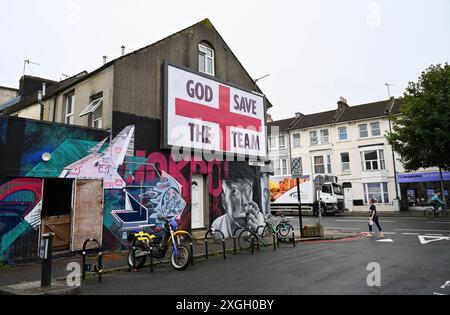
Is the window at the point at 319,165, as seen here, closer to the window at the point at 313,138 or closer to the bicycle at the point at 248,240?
the window at the point at 313,138

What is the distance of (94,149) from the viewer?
34.9ft

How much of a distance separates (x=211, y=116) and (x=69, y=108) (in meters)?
6.22

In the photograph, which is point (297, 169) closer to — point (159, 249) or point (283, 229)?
point (283, 229)

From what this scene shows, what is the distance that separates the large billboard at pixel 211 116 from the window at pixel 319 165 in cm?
2318

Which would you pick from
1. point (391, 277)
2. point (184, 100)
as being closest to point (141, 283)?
point (391, 277)

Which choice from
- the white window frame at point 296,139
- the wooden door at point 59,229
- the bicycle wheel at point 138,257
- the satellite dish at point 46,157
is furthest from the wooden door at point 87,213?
the white window frame at point 296,139

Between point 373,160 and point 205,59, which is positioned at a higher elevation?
point 205,59

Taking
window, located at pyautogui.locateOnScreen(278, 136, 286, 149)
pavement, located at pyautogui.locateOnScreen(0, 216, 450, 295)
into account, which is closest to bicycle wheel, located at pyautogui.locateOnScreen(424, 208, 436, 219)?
pavement, located at pyautogui.locateOnScreen(0, 216, 450, 295)

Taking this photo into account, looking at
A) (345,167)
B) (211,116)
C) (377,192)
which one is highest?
(211,116)

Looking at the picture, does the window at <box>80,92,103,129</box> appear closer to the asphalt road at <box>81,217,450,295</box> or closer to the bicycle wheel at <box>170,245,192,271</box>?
the bicycle wheel at <box>170,245,192,271</box>

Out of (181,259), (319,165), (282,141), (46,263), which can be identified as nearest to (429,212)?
(319,165)

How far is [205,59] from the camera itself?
1545cm

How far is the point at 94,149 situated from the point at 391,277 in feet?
30.3
